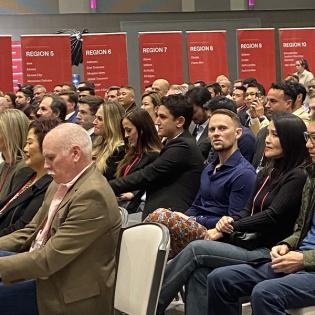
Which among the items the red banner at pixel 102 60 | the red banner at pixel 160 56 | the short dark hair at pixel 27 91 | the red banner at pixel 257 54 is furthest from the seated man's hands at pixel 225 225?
the red banner at pixel 257 54

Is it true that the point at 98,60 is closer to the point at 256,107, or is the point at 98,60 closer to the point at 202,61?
the point at 202,61

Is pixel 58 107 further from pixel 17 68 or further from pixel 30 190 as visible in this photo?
pixel 17 68

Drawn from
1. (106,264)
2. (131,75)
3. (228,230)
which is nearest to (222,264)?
(228,230)

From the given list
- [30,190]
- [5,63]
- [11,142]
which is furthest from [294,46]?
[30,190]

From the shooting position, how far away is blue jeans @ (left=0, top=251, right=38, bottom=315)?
127 inches

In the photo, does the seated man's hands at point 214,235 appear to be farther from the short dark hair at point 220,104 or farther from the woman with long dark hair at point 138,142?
the short dark hair at point 220,104

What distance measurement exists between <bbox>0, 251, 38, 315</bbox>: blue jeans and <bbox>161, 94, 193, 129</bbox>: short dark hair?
213 centimetres

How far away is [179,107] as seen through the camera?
16.4ft

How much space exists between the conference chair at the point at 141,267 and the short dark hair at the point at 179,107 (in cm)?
206

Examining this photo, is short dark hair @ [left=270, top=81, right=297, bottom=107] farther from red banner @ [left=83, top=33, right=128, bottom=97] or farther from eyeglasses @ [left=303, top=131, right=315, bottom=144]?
red banner @ [left=83, top=33, right=128, bottom=97]

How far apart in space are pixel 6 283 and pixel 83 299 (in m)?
0.36

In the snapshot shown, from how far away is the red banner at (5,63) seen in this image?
1157cm

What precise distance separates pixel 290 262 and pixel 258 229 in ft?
1.44

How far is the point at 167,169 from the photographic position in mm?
4625
